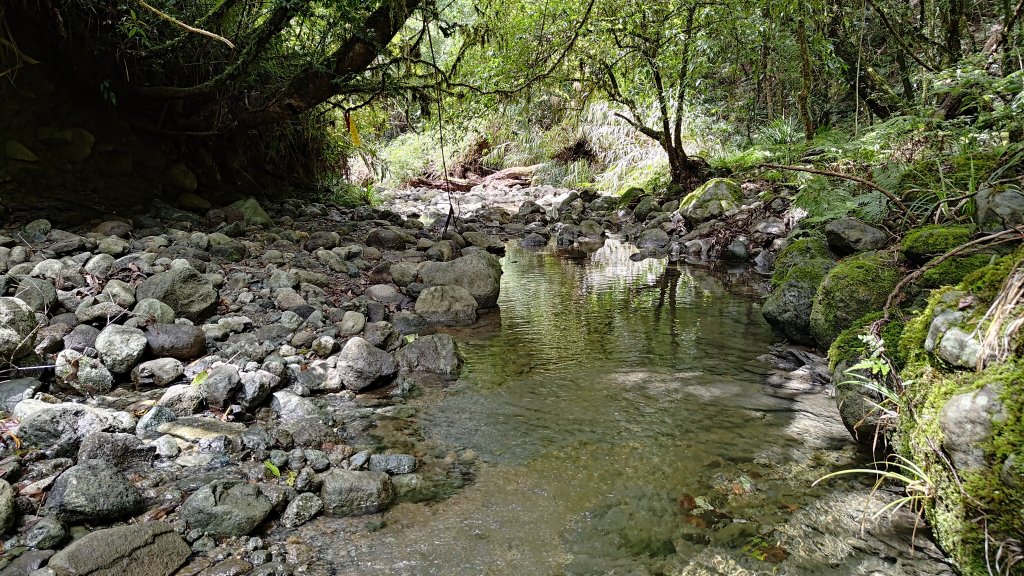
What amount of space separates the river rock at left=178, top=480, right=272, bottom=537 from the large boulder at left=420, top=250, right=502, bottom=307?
3.65 meters

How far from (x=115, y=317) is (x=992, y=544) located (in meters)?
4.70

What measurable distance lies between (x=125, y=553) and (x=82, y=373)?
1.84 meters

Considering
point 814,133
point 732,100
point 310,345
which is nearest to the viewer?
point 310,345

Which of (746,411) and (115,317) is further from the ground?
(115,317)

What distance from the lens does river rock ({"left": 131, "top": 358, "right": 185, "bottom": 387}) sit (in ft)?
11.5

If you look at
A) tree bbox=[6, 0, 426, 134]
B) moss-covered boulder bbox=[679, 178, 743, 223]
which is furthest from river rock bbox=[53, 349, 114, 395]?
moss-covered boulder bbox=[679, 178, 743, 223]

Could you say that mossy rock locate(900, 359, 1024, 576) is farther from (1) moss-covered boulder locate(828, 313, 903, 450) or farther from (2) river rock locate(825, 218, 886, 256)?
(2) river rock locate(825, 218, 886, 256)

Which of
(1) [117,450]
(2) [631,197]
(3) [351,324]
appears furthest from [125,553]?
(2) [631,197]

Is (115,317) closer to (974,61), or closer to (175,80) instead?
(175,80)

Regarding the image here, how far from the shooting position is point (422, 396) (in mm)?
3729

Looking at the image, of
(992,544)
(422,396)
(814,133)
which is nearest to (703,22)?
(814,133)

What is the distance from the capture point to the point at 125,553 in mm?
1972

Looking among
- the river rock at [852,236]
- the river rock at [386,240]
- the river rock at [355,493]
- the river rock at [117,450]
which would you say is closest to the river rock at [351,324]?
the river rock at [117,450]

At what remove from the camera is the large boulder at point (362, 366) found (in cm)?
378
